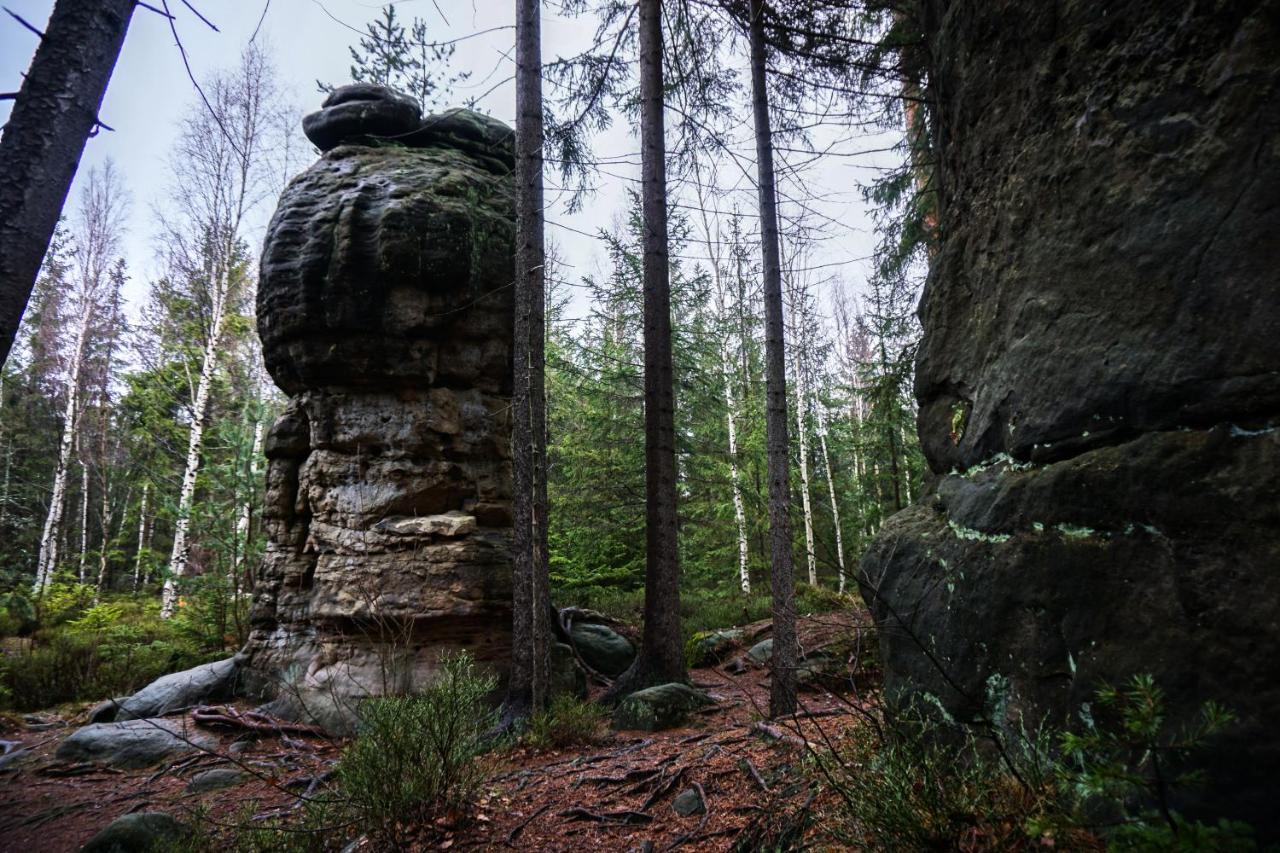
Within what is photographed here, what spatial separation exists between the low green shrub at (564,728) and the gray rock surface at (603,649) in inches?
130

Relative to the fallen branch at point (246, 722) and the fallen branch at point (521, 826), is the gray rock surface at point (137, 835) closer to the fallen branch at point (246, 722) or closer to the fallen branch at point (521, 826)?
the fallen branch at point (521, 826)

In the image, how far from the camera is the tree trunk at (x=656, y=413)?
24.4 feet

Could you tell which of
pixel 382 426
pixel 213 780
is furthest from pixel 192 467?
pixel 213 780

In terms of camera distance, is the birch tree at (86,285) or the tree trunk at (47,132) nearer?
the tree trunk at (47,132)

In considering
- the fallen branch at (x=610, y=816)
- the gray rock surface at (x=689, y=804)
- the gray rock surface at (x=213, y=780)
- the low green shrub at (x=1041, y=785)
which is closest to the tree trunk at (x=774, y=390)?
the gray rock surface at (x=689, y=804)

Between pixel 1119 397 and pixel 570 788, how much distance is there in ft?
14.6

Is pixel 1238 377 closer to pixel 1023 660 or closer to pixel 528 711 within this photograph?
pixel 1023 660

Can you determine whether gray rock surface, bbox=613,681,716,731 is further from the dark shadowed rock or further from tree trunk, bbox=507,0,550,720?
the dark shadowed rock

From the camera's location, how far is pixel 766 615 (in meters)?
12.6

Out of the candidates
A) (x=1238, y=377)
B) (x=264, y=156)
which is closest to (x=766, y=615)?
(x=1238, y=377)

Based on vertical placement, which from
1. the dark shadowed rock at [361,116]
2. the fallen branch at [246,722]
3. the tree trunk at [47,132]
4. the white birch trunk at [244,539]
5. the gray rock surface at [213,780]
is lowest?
the gray rock surface at [213,780]

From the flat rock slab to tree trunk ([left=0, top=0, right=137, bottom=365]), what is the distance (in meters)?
5.59

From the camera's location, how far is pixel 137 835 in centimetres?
380

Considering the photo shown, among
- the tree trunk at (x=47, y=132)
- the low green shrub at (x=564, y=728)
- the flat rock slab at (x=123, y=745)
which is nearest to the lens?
the tree trunk at (x=47, y=132)
